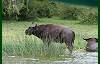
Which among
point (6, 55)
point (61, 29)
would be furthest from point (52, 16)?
point (6, 55)

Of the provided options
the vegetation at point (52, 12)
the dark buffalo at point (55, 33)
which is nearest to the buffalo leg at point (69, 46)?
the dark buffalo at point (55, 33)

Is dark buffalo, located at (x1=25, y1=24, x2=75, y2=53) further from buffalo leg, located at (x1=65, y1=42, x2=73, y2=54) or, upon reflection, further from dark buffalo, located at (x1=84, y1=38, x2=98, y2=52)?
dark buffalo, located at (x1=84, y1=38, x2=98, y2=52)

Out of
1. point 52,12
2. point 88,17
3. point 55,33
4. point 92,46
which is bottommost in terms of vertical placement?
point 88,17

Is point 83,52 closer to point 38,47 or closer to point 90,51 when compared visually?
point 90,51

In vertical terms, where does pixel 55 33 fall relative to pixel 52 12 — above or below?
above

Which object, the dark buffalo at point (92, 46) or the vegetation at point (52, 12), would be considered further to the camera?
the vegetation at point (52, 12)

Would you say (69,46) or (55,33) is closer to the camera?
(69,46)

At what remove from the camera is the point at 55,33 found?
10281 mm

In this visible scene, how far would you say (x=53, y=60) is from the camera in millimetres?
7992

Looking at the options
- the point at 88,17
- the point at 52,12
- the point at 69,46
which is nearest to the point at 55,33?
the point at 69,46

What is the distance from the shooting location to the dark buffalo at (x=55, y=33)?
10039 mm

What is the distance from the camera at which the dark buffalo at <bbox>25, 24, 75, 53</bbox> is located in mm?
10039

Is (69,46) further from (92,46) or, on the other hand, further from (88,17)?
(88,17)

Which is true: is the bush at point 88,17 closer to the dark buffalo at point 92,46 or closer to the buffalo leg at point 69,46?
the dark buffalo at point 92,46
